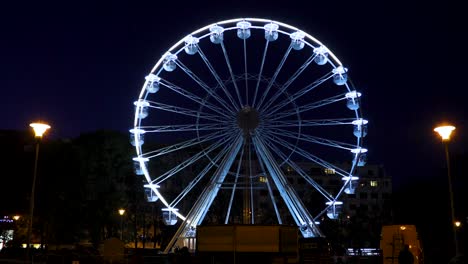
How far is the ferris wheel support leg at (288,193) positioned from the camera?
34.8 metres

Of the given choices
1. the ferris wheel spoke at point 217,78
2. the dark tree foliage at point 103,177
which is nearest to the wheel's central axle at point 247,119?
the ferris wheel spoke at point 217,78

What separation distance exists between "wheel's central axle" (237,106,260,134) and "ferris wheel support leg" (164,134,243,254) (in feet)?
2.38

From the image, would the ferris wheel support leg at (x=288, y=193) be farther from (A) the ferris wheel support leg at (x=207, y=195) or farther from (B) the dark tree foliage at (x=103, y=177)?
(B) the dark tree foliage at (x=103, y=177)

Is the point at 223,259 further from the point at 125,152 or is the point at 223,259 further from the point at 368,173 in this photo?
the point at 368,173

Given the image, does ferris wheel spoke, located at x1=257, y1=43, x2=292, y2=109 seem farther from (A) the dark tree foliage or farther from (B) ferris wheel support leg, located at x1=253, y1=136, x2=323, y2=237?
(A) the dark tree foliage

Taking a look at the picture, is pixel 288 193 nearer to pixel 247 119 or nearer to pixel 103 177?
pixel 247 119

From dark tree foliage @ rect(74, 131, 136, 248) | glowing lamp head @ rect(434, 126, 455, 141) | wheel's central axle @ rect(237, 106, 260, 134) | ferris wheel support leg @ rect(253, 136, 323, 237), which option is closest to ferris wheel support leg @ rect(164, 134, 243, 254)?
wheel's central axle @ rect(237, 106, 260, 134)

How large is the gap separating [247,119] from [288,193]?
5386mm

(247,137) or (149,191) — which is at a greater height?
(247,137)

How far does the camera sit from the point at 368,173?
407 ft

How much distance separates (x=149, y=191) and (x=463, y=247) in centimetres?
2074

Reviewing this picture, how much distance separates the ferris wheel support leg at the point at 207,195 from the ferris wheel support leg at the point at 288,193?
1.44m

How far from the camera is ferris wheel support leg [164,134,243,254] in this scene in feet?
114

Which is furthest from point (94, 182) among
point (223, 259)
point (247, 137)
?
point (223, 259)
